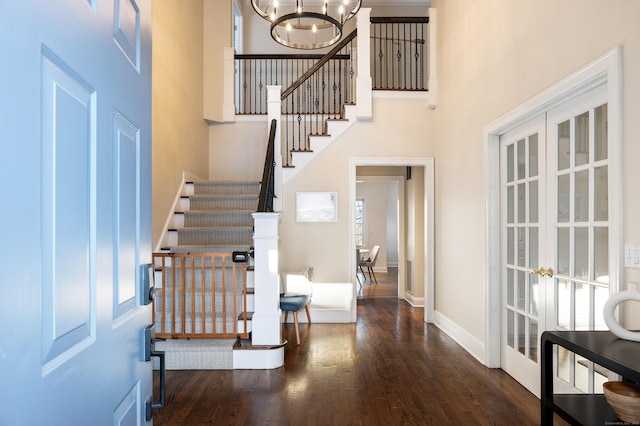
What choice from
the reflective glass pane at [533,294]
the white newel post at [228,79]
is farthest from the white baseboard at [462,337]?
the white newel post at [228,79]

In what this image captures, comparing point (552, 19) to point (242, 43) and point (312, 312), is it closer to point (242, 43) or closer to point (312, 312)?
point (312, 312)

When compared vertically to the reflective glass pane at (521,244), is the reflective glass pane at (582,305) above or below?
below

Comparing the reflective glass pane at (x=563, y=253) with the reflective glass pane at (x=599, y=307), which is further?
the reflective glass pane at (x=563, y=253)

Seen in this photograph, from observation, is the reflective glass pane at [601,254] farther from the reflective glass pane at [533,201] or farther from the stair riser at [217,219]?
the stair riser at [217,219]

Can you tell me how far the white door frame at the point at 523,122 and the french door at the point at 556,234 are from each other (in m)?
0.07

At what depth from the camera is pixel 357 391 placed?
338 centimetres

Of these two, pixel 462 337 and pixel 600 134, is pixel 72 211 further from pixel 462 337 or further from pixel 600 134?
pixel 462 337

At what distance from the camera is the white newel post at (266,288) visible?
12.8 ft

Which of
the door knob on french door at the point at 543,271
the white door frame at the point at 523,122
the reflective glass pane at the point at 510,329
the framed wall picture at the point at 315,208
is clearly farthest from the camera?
the framed wall picture at the point at 315,208

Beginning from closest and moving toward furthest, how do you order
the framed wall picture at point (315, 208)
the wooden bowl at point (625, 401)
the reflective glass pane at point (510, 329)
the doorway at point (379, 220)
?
the wooden bowl at point (625, 401)
the reflective glass pane at point (510, 329)
the framed wall picture at point (315, 208)
the doorway at point (379, 220)

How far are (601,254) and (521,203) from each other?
1.09m

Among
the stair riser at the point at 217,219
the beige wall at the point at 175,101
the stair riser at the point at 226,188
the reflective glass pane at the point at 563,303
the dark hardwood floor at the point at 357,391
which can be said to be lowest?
the dark hardwood floor at the point at 357,391

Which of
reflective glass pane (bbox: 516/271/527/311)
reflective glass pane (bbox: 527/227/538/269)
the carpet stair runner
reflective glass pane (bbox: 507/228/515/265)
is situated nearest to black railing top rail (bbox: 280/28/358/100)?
the carpet stair runner

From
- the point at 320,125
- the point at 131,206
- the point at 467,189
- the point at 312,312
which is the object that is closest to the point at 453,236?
the point at 467,189
